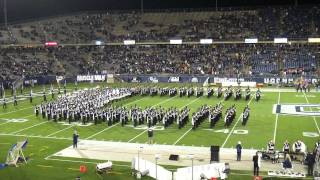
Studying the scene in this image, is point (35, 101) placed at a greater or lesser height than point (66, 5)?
lesser

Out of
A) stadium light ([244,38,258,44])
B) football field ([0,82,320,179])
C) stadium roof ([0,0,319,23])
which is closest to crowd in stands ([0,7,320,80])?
stadium roof ([0,0,319,23])

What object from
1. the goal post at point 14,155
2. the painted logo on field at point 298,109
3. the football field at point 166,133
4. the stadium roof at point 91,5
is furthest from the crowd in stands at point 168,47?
the goal post at point 14,155

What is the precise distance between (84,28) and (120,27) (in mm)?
5288

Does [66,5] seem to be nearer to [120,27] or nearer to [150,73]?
[120,27]

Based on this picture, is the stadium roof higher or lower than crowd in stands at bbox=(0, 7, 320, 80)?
higher

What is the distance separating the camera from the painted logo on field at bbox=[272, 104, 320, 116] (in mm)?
28734

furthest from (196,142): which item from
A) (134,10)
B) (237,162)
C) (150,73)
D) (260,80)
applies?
(134,10)

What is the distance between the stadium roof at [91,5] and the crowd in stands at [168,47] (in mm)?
1647

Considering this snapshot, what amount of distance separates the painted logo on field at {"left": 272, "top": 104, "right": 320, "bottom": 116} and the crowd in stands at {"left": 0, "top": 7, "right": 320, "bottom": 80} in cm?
1646

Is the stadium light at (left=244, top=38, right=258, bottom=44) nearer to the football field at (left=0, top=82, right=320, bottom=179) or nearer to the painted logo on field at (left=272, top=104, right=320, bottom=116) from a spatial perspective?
the painted logo on field at (left=272, top=104, right=320, bottom=116)

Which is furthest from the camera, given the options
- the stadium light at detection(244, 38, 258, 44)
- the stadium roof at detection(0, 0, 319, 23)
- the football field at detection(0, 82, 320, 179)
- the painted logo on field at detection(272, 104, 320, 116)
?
the stadium roof at detection(0, 0, 319, 23)

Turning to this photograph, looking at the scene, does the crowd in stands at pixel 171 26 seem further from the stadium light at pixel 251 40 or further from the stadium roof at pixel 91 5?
the stadium light at pixel 251 40

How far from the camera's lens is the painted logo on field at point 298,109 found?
28.7 m

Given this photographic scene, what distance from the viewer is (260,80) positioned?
4606 cm
